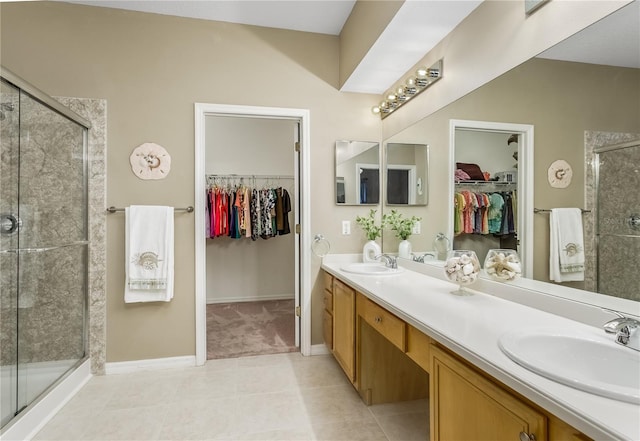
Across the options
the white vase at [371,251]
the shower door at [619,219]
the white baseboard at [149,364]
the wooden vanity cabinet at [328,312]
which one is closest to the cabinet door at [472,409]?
the shower door at [619,219]

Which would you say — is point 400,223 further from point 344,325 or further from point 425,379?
point 425,379

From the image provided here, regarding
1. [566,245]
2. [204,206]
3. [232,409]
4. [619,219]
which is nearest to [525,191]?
[566,245]

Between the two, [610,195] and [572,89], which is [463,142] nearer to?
[572,89]

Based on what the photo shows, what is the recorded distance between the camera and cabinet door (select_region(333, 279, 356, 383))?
78.6 inches

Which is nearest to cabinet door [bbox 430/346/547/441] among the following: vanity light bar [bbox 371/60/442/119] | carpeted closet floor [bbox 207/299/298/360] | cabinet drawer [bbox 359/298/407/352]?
cabinet drawer [bbox 359/298/407/352]

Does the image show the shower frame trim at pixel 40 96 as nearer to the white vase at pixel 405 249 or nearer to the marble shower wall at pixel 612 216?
the white vase at pixel 405 249

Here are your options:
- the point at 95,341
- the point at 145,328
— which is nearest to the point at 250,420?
the point at 145,328

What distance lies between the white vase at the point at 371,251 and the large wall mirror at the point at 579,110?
1.32 m

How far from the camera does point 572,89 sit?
1.25 m

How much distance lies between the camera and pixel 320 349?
2738mm

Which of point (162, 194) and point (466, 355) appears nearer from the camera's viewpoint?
point (466, 355)

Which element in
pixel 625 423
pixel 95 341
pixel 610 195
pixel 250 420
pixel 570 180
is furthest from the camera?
pixel 95 341

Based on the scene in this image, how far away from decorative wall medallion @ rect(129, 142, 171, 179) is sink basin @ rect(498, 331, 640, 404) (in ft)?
A: 8.01

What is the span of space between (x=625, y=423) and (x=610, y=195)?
82cm
